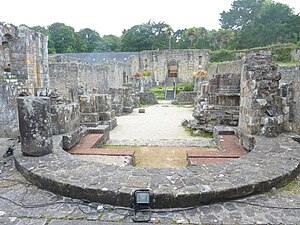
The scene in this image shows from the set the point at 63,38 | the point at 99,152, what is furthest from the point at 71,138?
the point at 63,38

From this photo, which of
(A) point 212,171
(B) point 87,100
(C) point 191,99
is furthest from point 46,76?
(C) point 191,99

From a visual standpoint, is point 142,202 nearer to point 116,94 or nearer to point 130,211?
point 130,211

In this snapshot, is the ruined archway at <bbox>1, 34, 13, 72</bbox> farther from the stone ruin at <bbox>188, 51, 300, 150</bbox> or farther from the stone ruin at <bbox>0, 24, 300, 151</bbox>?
the stone ruin at <bbox>188, 51, 300, 150</bbox>

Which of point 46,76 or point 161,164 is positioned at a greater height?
point 46,76

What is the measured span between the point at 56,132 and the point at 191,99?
17.1m

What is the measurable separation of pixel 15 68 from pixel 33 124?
6.05 m

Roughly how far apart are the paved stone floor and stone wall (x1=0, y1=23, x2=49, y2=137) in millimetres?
5362

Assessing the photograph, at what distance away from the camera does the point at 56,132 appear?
595 cm

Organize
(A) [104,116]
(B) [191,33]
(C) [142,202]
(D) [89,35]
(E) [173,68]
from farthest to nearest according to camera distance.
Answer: (D) [89,35]
(B) [191,33]
(E) [173,68]
(A) [104,116]
(C) [142,202]

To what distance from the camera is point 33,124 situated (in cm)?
429

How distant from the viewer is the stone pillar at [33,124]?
14.0 feet

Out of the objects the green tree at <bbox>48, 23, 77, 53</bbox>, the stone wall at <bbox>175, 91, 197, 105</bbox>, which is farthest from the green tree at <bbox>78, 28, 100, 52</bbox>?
the stone wall at <bbox>175, 91, 197, 105</bbox>

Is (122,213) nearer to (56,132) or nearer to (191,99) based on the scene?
(56,132)

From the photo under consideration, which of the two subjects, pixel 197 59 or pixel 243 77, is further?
pixel 197 59
